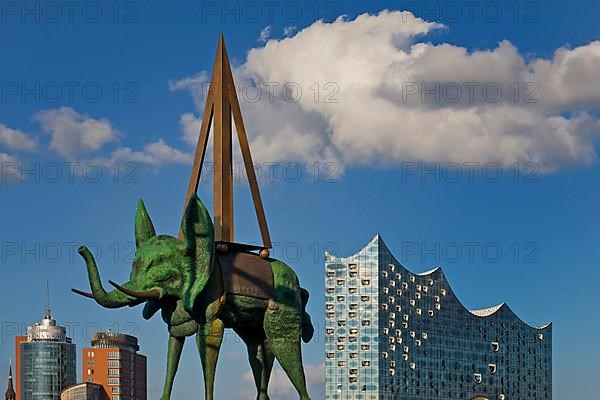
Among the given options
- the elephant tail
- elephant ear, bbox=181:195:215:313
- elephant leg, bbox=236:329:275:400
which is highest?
elephant ear, bbox=181:195:215:313

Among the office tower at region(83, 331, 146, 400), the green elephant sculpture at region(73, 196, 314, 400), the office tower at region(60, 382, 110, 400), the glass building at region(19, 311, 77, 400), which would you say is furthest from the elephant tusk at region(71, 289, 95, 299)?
the glass building at region(19, 311, 77, 400)

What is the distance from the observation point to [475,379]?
401 feet

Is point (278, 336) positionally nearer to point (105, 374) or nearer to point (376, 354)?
point (376, 354)

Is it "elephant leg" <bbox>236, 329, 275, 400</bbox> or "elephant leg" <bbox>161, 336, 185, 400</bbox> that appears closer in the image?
"elephant leg" <bbox>161, 336, 185, 400</bbox>

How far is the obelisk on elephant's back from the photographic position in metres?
23.6

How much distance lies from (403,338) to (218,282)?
307ft

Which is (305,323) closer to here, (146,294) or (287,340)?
(287,340)

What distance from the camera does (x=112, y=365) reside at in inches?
5177

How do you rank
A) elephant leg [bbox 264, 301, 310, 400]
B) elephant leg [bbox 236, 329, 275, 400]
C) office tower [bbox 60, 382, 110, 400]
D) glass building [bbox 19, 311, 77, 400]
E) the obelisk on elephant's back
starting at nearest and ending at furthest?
the obelisk on elephant's back → elephant leg [bbox 264, 301, 310, 400] → elephant leg [bbox 236, 329, 275, 400] → office tower [bbox 60, 382, 110, 400] → glass building [bbox 19, 311, 77, 400]

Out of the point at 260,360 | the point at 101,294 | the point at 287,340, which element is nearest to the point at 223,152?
the point at 101,294

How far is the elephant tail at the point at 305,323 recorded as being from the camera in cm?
2573

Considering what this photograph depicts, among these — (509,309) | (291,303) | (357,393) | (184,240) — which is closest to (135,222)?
(184,240)

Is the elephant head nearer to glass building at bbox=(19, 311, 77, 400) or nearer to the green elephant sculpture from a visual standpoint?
the green elephant sculpture

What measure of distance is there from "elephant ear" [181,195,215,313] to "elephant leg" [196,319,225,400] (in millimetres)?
566
